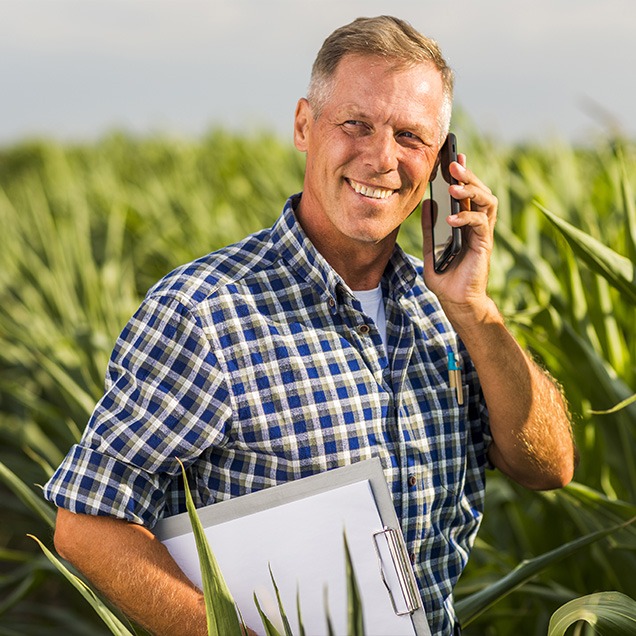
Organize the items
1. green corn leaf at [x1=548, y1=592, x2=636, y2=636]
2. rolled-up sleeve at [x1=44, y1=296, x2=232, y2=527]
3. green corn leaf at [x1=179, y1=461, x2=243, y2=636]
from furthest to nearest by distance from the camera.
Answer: rolled-up sleeve at [x1=44, y1=296, x2=232, y2=527]
green corn leaf at [x1=548, y1=592, x2=636, y2=636]
green corn leaf at [x1=179, y1=461, x2=243, y2=636]

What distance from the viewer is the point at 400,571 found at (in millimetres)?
1246

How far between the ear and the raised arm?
0.72 ft

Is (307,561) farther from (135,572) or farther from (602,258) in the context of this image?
(602,258)

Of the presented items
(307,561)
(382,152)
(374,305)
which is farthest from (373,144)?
(307,561)

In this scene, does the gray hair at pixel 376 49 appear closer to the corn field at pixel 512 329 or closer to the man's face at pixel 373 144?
the man's face at pixel 373 144

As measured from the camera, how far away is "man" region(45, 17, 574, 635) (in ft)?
4.16

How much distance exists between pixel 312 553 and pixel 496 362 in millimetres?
426

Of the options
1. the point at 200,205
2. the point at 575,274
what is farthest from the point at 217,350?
the point at 200,205

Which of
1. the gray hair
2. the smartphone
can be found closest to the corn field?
the smartphone

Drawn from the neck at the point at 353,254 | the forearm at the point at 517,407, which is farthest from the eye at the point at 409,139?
the forearm at the point at 517,407

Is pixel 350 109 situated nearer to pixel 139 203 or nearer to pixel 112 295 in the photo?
pixel 112 295

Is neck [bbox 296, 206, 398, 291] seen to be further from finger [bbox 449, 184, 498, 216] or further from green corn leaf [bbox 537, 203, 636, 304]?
green corn leaf [bbox 537, 203, 636, 304]

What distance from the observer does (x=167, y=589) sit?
1.21 meters

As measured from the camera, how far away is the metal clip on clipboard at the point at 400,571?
1.24 m
